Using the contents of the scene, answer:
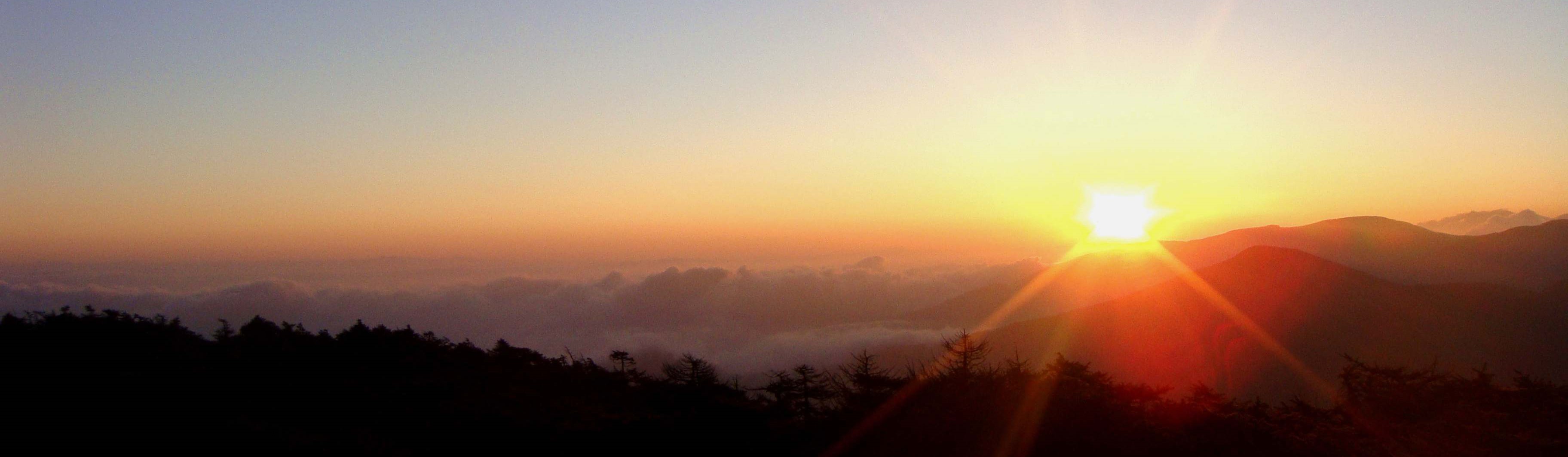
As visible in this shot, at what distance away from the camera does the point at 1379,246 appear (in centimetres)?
15375

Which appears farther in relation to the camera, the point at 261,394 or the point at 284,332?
the point at 284,332

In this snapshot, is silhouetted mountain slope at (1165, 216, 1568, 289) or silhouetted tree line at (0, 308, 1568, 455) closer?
silhouetted tree line at (0, 308, 1568, 455)

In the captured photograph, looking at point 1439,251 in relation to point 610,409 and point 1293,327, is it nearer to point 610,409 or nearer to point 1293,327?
point 1293,327

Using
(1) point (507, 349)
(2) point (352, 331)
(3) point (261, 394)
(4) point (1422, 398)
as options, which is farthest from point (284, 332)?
(4) point (1422, 398)

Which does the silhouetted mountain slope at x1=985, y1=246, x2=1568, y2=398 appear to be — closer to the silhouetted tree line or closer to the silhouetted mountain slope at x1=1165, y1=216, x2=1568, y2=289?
the silhouetted mountain slope at x1=1165, y1=216, x2=1568, y2=289

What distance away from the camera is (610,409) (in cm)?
926

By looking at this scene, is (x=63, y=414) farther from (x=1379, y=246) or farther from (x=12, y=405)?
(x=1379, y=246)

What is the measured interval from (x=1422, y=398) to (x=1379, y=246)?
176405mm

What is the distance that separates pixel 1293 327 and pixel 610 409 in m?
175

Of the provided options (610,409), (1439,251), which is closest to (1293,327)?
(1439,251)

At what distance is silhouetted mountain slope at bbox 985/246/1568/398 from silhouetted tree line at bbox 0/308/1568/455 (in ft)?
362

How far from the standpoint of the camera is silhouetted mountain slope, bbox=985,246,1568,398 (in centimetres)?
12606

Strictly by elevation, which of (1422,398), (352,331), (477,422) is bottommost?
(1422,398)

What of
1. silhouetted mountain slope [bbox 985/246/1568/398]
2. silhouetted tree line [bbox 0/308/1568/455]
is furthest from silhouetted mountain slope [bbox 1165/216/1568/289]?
silhouetted tree line [bbox 0/308/1568/455]
